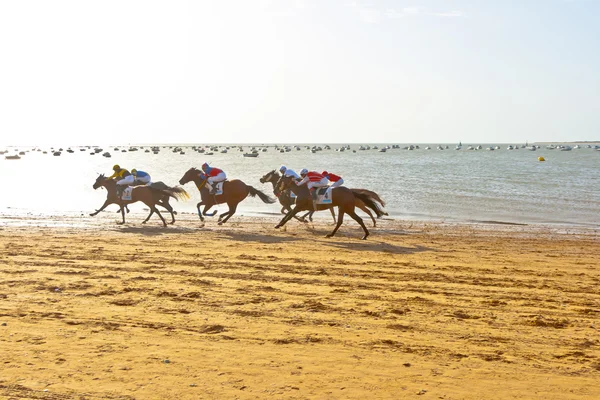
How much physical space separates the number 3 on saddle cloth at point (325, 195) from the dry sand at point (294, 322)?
9.86 feet

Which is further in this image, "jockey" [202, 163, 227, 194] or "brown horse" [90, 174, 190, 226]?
"jockey" [202, 163, 227, 194]

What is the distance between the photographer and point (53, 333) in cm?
728

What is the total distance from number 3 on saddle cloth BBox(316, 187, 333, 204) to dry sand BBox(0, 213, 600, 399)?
301 cm

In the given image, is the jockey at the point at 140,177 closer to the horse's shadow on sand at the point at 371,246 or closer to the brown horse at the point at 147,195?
the brown horse at the point at 147,195

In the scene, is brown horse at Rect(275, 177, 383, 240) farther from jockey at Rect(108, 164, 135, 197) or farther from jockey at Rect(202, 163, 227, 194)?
jockey at Rect(108, 164, 135, 197)

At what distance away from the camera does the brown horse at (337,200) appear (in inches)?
686

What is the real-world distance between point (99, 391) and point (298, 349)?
213 centimetres

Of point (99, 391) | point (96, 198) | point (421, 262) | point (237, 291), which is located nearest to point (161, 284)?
point (237, 291)

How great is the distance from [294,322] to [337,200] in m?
9.72

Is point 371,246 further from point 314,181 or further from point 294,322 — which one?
point 294,322

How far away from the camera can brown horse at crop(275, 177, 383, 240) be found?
1742 centimetres

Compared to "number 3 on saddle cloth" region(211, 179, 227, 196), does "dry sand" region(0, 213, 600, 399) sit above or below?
below

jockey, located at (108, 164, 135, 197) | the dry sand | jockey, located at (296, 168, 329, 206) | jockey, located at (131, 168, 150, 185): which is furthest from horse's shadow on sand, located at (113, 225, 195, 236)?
jockey, located at (296, 168, 329, 206)

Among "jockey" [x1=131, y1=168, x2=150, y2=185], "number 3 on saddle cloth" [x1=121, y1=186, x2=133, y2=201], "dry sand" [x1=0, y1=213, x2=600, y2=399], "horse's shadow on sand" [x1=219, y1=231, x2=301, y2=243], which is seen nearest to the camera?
"dry sand" [x1=0, y1=213, x2=600, y2=399]
